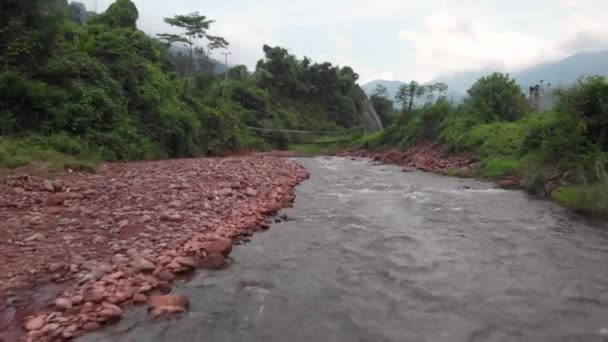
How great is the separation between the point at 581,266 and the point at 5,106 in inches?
608

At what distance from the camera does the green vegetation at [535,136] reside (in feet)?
37.4

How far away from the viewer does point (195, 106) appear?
27.4 m

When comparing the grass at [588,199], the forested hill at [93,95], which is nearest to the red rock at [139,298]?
the forested hill at [93,95]

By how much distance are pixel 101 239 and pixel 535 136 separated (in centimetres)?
1502

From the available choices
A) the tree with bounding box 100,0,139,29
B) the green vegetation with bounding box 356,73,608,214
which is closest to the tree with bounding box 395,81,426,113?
the green vegetation with bounding box 356,73,608,214

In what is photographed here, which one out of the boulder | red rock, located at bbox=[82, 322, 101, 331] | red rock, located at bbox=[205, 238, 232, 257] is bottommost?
red rock, located at bbox=[82, 322, 101, 331]

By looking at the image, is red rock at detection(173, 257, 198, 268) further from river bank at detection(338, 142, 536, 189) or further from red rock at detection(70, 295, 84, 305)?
river bank at detection(338, 142, 536, 189)

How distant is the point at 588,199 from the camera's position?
993 centimetres

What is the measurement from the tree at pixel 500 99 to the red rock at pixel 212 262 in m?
21.9

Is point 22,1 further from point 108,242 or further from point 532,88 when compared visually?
point 532,88

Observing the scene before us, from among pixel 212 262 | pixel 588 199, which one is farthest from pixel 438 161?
pixel 212 262

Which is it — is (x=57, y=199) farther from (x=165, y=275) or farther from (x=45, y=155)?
(x=45, y=155)

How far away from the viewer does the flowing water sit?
464 cm

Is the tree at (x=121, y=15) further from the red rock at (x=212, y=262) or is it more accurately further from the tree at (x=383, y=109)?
the tree at (x=383, y=109)
